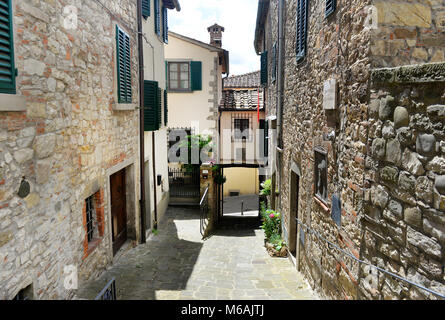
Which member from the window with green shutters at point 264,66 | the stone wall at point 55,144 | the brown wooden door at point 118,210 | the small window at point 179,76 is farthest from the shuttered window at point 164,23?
the brown wooden door at point 118,210

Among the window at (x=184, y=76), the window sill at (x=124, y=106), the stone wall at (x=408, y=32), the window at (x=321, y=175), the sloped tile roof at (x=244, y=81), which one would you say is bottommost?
the window at (x=321, y=175)

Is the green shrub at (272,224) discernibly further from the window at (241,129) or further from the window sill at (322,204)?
the window at (241,129)

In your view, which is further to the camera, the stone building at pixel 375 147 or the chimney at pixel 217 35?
the chimney at pixel 217 35

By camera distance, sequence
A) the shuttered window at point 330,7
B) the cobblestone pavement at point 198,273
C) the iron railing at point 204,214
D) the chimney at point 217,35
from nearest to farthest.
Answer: the shuttered window at point 330,7 → the cobblestone pavement at point 198,273 → the iron railing at point 204,214 → the chimney at point 217,35

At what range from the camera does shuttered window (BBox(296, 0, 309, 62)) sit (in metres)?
6.21

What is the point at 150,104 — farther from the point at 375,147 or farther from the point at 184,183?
the point at 184,183

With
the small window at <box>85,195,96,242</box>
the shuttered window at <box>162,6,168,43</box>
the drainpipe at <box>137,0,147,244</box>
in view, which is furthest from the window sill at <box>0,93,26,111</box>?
the shuttered window at <box>162,6,168,43</box>

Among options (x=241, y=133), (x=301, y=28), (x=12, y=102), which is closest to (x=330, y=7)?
(x=301, y=28)

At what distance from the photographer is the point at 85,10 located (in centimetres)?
541

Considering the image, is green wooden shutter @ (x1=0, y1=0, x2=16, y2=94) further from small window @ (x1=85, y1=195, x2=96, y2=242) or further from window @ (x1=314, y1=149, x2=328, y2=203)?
window @ (x1=314, y1=149, x2=328, y2=203)

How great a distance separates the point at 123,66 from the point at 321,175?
4.67 metres

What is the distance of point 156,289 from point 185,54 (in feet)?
38.7

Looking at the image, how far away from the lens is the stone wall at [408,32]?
3352 millimetres

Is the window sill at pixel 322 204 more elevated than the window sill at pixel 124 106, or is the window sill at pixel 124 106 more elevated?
the window sill at pixel 124 106
